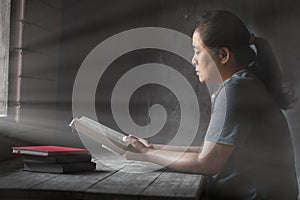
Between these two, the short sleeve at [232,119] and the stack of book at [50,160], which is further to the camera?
the stack of book at [50,160]

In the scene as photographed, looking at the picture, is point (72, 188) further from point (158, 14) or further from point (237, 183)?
point (158, 14)

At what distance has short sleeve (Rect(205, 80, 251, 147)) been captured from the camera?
1.34 m

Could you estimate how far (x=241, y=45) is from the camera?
1.48 m

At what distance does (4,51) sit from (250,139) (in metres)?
1.12

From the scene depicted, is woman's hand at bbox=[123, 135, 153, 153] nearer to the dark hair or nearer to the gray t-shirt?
the gray t-shirt

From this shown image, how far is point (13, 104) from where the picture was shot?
2.00 meters

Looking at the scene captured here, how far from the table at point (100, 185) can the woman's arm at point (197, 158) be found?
0.05m

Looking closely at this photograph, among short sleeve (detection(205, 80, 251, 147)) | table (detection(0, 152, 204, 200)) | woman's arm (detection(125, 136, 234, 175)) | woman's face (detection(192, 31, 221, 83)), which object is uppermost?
woman's face (detection(192, 31, 221, 83))

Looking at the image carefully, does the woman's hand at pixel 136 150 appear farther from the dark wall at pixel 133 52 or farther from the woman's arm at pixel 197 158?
the dark wall at pixel 133 52

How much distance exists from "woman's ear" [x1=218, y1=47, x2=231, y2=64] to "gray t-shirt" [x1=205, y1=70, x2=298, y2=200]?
74mm

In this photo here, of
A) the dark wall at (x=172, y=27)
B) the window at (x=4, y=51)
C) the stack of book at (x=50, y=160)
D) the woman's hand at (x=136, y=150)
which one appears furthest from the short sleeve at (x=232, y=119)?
the dark wall at (x=172, y=27)

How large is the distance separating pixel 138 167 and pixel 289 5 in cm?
165

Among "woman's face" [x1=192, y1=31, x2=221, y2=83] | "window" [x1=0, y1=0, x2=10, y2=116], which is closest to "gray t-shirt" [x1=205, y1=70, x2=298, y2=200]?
"woman's face" [x1=192, y1=31, x2=221, y2=83]

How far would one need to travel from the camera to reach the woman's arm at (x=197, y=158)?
1.34m
